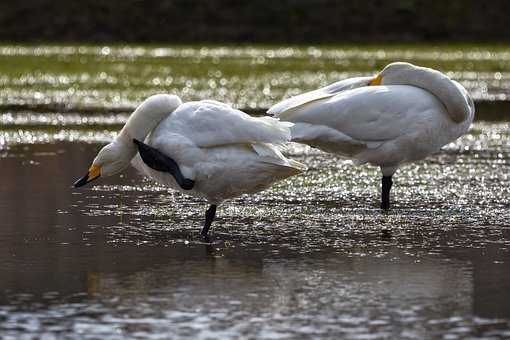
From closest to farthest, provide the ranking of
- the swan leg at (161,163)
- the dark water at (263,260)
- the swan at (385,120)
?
the dark water at (263,260)
the swan leg at (161,163)
the swan at (385,120)

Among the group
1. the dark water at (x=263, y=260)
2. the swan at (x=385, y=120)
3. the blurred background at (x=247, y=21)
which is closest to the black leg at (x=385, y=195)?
the swan at (x=385, y=120)

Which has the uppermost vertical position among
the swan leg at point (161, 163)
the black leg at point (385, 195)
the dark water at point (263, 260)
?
the swan leg at point (161, 163)

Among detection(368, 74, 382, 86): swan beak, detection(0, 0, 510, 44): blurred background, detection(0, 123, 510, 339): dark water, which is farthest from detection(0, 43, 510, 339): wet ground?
detection(0, 0, 510, 44): blurred background

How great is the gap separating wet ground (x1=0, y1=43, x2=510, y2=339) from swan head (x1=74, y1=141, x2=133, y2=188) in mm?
466

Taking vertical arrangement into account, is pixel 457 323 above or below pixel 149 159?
below

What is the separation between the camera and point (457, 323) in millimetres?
7695

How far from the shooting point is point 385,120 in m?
12.5

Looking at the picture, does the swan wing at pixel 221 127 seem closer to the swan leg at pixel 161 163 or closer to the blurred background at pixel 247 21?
the swan leg at pixel 161 163

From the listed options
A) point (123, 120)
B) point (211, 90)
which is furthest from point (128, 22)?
point (123, 120)

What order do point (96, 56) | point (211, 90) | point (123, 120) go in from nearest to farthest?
point (123, 120), point (211, 90), point (96, 56)

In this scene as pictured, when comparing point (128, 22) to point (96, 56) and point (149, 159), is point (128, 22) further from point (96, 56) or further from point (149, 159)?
point (149, 159)

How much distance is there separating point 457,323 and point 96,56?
3697 cm

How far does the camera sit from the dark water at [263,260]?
771 cm

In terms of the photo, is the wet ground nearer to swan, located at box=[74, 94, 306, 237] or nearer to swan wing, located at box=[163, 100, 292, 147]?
swan, located at box=[74, 94, 306, 237]
